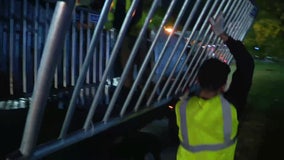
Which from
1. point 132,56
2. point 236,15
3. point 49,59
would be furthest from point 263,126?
point 49,59

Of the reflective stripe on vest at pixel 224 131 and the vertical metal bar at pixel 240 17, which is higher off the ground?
the vertical metal bar at pixel 240 17

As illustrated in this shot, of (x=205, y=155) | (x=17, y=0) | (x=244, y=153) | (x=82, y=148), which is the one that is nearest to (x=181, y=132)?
(x=205, y=155)

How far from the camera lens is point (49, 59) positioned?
2.06 m

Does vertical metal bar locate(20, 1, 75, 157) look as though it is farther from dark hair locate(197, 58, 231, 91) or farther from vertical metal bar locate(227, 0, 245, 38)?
vertical metal bar locate(227, 0, 245, 38)

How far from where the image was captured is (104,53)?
4.37 meters

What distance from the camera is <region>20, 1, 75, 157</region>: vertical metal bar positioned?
204cm

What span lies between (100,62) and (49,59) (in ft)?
7.25

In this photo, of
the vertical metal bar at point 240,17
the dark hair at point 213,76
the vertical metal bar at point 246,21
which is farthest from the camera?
the vertical metal bar at point 246,21

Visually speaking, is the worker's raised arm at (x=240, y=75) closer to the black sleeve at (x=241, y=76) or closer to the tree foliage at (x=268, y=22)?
the black sleeve at (x=241, y=76)

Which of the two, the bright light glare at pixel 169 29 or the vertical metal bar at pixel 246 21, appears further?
the vertical metal bar at pixel 246 21

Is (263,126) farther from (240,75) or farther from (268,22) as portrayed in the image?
(268,22)

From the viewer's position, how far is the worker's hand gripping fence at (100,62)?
214 cm

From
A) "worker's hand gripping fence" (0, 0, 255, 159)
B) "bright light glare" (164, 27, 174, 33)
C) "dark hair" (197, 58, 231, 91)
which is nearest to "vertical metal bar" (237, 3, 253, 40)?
"worker's hand gripping fence" (0, 0, 255, 159)

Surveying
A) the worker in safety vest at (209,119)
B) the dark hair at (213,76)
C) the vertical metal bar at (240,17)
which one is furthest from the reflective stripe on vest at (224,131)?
the vertical metal bar at (240,17)
